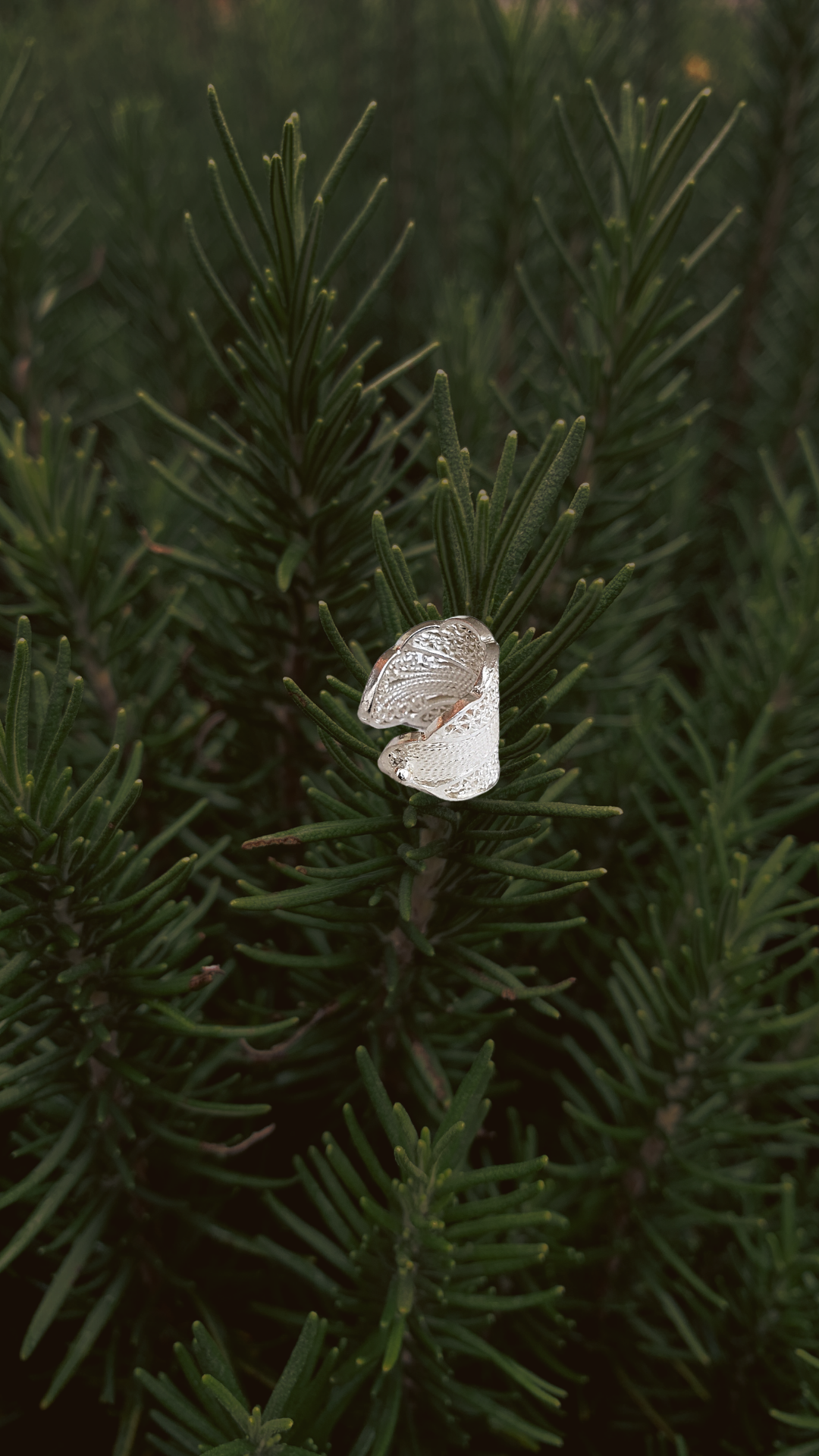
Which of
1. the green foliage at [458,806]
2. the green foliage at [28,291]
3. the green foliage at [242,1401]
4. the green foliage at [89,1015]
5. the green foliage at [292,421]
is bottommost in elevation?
the green foliage at [242,1401]

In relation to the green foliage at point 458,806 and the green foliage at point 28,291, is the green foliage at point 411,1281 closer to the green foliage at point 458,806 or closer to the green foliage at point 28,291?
the green foliage at point 458,806

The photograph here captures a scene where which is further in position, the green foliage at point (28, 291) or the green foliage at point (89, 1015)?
the green foliage at point (28, 291)

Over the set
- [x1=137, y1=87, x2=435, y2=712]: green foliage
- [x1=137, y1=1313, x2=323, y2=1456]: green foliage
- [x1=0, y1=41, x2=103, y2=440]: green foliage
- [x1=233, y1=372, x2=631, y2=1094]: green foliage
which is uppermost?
[x1=0, y1=41, x2=103, y2=440]: green foliage

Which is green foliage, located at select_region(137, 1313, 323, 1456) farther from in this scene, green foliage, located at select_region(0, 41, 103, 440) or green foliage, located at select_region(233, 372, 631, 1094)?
green foliage, located at select_region(0, 41, 103, 440)

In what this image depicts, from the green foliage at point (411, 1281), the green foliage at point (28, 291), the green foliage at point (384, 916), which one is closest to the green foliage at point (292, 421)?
the green foliage at point (384, 916)

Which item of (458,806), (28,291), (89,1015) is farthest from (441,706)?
(28,291)

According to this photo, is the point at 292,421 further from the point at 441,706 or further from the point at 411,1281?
the point at 411,1281

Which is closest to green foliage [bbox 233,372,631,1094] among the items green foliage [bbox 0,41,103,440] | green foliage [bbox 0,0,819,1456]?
green foliage [bbox 0,0,819,1456]

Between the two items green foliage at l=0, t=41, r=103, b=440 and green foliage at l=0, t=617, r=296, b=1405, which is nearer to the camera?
green foliage at l=0, t=617, r=296, b=1405
